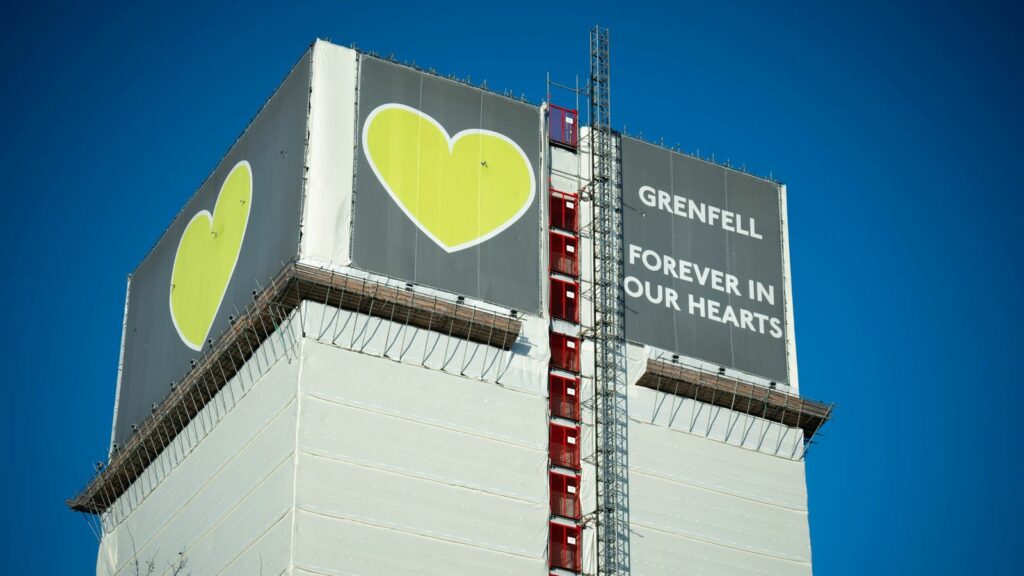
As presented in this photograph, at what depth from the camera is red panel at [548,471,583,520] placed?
375ft

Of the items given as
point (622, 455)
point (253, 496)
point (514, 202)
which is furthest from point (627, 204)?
point (253, 496)

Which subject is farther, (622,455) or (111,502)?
(111,502)

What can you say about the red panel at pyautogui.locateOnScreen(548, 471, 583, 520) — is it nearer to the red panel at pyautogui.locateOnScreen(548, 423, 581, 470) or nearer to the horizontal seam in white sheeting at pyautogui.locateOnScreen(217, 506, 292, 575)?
the red panel at pyautogui.locateOnScreen(548, 423, 581, 470)

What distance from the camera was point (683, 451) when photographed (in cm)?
12056

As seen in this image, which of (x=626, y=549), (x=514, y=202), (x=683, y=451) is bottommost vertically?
(x=626, y=549)

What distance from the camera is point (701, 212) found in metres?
130

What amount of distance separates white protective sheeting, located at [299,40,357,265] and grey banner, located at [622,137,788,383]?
65.2 ft

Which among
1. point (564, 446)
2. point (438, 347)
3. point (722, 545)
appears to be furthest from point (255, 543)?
point (722, 545)

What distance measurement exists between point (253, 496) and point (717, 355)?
32229mm

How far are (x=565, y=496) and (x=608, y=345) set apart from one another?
10.4 meters

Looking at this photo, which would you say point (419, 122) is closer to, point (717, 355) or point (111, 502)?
point (717, 355)

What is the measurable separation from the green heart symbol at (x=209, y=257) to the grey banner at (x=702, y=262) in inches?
967

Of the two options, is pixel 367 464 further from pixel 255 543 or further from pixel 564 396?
pixel 564 396

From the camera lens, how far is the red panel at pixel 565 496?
375ft
